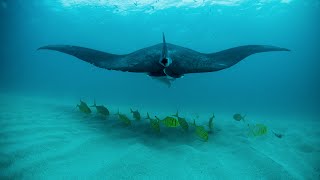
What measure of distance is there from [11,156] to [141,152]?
195 centimetres

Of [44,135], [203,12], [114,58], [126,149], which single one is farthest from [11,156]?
[203,12]

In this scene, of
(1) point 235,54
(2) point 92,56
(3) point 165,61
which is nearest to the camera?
(3) point 165,61

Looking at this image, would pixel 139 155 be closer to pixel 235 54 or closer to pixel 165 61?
pixel 165 61

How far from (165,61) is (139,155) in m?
1.80

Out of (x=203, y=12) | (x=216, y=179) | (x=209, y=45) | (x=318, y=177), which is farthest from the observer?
(x=209, y=45)

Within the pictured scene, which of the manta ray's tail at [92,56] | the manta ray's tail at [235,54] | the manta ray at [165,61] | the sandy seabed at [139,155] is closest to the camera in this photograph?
the sandy seabed at [139,155]

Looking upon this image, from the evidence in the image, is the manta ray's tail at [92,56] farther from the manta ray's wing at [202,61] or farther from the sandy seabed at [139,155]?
the sandy seabed at [139,155]

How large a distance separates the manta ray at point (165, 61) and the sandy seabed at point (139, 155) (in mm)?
1497

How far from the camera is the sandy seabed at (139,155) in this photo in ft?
10.3

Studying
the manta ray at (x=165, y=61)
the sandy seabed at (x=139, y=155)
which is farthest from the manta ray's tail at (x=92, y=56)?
the sandy seabed at (x=139, y=155)

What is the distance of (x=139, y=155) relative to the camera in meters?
3.78

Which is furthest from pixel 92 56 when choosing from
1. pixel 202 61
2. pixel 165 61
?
pixel 202 61

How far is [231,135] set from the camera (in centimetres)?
575

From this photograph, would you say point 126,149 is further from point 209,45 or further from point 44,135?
point 209,45
